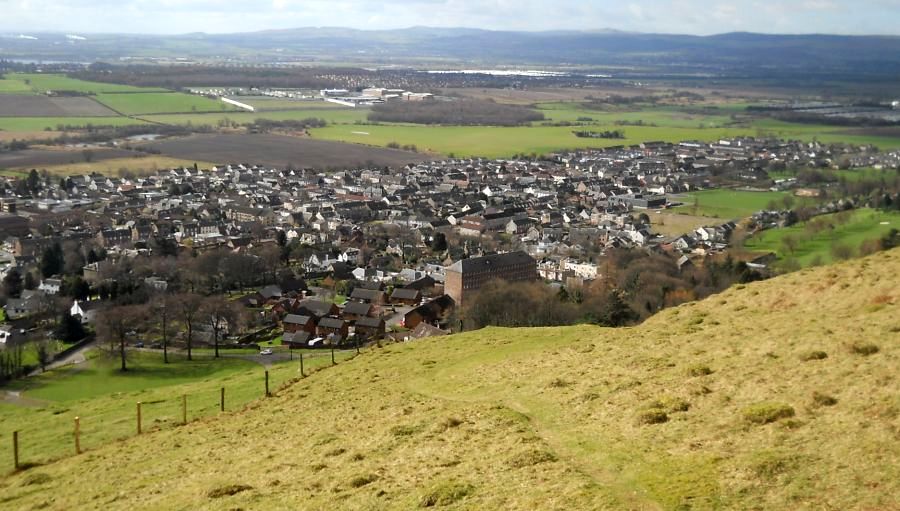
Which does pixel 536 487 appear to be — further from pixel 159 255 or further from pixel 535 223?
pixel 535 223

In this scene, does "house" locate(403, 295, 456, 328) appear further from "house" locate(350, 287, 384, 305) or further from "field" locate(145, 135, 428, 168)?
"field" locate(145, 135, 428, 168)

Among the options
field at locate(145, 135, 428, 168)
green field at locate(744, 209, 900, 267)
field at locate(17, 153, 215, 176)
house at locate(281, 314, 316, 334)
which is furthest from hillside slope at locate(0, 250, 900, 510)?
field at locate(145, 135, 428, 168)

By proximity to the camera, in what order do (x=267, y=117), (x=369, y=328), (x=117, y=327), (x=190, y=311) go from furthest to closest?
(x=267, y=117)
(x=369, y=328)
(x=190, y=311)
(x=117, y=327)

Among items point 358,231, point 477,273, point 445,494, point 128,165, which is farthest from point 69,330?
point 128,165

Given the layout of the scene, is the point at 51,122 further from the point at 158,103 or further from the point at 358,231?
the point at 358,231

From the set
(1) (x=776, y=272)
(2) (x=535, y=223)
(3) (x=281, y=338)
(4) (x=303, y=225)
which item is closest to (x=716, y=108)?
(2) (x=535, y=223)
